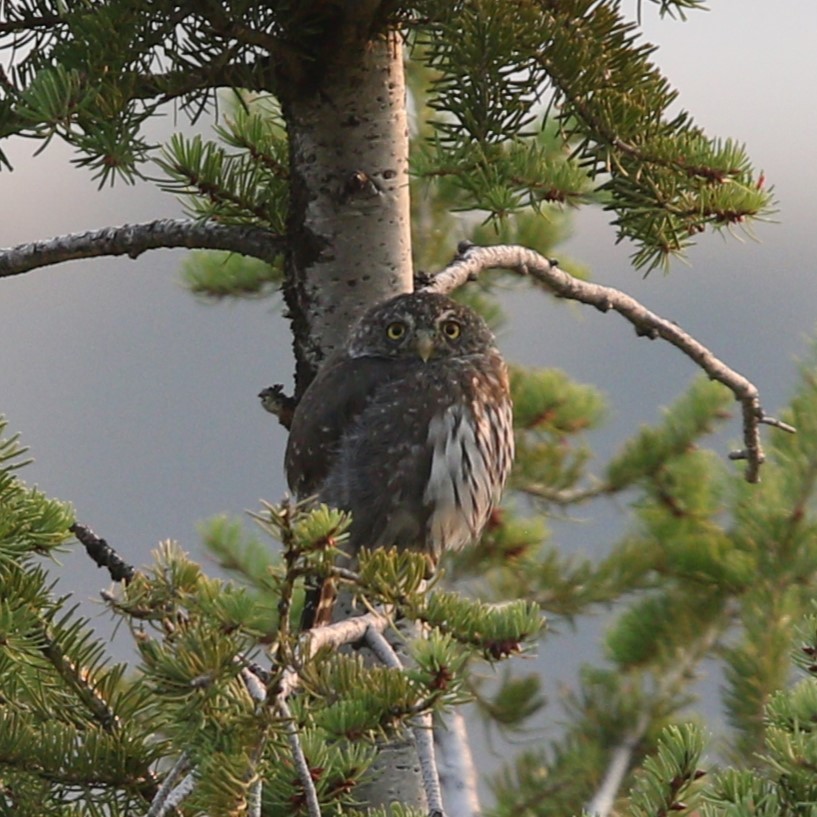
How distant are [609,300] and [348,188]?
44 centimetres

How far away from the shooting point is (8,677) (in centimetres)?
112

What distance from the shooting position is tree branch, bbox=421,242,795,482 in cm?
177

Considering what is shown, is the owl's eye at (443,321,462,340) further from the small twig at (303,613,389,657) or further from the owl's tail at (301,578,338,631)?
the small twig at (303,613,389,657)

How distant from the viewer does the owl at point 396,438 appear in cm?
166

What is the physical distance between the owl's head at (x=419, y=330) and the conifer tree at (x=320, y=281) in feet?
0.13

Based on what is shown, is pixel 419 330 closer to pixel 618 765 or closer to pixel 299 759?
pixel 299 759

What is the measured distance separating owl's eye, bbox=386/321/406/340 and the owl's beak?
3 cm

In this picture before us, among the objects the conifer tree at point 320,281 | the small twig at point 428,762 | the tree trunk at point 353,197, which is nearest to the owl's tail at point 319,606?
the conifer tree at point 320,281

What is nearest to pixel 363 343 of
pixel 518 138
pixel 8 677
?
pixel 518 138

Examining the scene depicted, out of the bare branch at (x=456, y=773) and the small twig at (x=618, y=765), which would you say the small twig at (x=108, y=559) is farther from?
the small twig at (x=618, y=765)

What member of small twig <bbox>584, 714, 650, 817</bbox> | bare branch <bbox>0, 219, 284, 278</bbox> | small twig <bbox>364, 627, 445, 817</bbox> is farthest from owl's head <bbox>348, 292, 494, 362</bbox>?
small twig <bbox>584, 714, 650, 817</bbox>

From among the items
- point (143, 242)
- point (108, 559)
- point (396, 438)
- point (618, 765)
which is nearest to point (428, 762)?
point (108, 559)

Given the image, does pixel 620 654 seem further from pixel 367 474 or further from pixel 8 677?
pixel 8 677

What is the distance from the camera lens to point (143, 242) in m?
1.73
